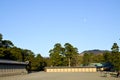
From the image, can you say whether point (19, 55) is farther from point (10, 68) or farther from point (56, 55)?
point (10, 68)

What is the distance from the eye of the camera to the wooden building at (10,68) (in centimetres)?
5200

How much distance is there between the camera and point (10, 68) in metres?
57.1

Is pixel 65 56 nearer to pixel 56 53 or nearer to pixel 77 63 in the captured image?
pixel 56 53

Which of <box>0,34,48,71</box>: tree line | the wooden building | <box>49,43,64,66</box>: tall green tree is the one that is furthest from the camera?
<box>49,43,64,66</box>: tall green tree

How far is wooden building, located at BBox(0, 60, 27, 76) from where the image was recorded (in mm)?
52000

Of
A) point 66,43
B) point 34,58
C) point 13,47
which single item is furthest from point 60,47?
point 13,47

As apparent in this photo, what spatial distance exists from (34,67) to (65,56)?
1305cm

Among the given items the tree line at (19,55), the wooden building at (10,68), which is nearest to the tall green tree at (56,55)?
the tree line at (19,55)

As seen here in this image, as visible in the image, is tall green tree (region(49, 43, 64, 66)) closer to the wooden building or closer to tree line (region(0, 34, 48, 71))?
tree line (region(0, 34, 48, 71))

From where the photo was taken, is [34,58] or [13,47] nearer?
[13,47]

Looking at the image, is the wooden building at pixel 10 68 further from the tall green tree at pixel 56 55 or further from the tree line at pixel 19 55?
the tall green tree at pixel 56 55

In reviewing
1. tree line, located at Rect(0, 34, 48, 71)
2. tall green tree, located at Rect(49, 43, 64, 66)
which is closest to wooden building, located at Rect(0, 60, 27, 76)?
tree line, located at Rect(0, 34, 48, 71)

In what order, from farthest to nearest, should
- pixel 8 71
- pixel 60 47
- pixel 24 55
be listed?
pixel 60 47 → pixel 24 55 → pixel 8 71

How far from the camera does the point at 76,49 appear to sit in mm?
96812
